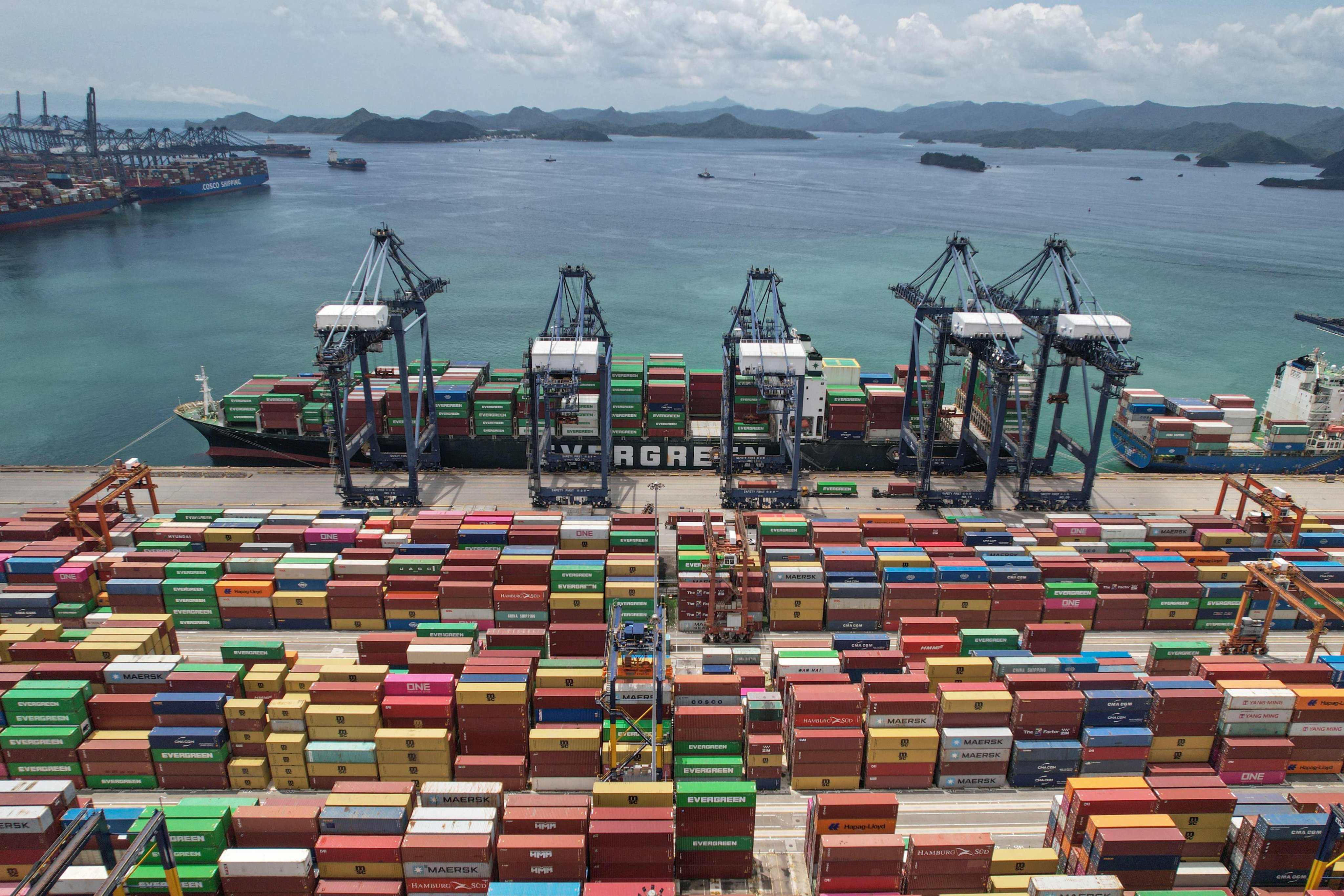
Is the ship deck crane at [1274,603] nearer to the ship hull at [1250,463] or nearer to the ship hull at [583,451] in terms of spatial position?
the ship hull at [1250,463]

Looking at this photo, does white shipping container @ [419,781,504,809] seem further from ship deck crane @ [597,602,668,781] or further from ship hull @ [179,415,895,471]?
ship hull @ [179,415,895,471]

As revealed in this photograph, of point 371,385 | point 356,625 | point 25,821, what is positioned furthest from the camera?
point 371,385

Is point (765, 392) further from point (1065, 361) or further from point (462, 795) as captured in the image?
point (462, 795)

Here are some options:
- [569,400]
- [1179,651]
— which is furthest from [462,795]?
[569,400]

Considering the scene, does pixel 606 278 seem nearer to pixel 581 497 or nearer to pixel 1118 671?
pixel 581 497

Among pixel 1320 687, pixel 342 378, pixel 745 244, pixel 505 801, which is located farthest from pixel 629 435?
pixel 745 244

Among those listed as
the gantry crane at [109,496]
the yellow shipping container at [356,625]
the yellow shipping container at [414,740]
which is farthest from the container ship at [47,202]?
the yellow shipping container at [414,740]
